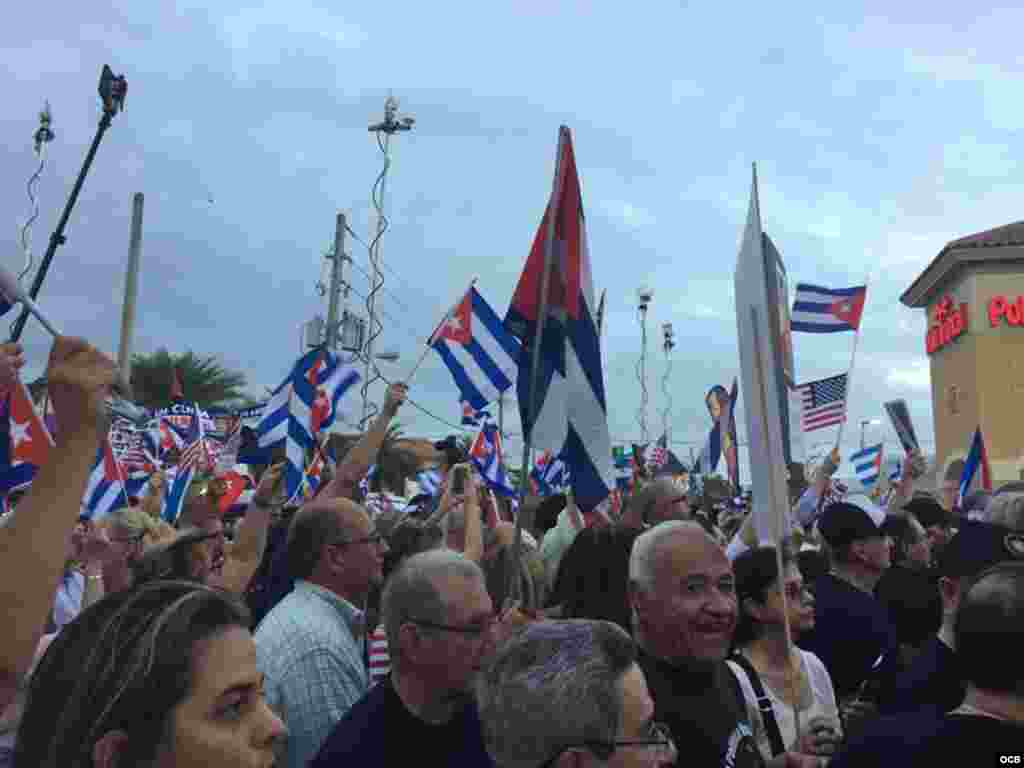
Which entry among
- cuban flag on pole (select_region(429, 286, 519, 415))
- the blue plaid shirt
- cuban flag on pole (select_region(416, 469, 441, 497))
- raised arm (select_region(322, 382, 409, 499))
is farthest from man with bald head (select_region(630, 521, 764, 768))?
cuban flag on pole (select_region(416, 469, 441, 497))

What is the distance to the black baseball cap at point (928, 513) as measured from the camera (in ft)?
30.4

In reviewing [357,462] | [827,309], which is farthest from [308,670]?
[827,309]

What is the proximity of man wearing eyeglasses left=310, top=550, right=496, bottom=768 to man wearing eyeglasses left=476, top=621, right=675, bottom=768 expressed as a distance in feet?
2.22

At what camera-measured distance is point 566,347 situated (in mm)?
Answer: 5215

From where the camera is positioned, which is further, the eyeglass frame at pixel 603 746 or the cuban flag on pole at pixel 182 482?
the cuban flag on pole at pixel 182 482

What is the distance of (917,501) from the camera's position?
972 cm

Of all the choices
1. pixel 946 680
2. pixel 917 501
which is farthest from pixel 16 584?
pixel 917 501

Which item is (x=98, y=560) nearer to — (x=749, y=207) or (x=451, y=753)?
(x=451, y=753)

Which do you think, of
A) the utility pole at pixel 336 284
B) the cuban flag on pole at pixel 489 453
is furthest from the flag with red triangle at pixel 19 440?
the utility pole at pixel 336 284

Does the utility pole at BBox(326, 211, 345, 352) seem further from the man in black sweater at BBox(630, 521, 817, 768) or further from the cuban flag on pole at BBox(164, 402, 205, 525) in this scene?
the man in black sweater at BBox(630, 521, 817, 768)

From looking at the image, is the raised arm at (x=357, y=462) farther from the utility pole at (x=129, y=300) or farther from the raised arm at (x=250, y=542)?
the utility pole at (x=129, y=300)

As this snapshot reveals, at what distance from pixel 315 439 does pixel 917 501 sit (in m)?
5.76

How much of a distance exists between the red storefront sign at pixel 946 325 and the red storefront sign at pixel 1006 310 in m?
0.93

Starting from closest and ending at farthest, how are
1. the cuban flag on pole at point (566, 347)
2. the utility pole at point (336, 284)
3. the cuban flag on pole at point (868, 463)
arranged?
the cuban flag on pole at point (566, 347) < the cuban flag on pole at point (868, 463) < the utility pole at point (336, 284)
